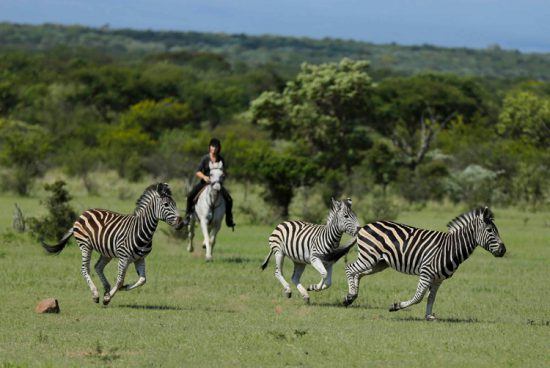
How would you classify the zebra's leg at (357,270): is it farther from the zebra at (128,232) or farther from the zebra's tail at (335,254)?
the zebra at (128,232)

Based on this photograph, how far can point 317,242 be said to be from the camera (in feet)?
47.4

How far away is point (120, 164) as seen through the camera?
147 feet

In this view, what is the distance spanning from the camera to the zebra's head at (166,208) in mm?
13961

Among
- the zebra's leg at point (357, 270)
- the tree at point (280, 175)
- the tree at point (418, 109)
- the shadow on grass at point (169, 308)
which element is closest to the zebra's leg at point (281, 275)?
the shadow on grass at point (169, 308)

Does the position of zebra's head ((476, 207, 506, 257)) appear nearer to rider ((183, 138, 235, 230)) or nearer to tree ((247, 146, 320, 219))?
rider ((183, 138, 235, 230))

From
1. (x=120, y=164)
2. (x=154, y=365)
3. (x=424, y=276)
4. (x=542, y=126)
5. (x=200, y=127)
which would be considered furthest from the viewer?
(x=200, y=127)

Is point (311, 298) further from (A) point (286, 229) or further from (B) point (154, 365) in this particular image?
(B) point (154, 365)

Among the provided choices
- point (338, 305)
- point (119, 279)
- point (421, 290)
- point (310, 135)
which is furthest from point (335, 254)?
point (310, 135)

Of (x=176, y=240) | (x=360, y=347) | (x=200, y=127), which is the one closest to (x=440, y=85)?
(x=200, y=127)

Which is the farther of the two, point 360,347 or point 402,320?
point 402,320

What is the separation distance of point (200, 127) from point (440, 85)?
14.5 metres

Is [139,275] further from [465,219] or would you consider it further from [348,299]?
[465,219]

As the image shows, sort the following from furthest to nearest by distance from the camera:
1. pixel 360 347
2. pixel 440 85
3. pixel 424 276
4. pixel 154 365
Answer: pixel 440 85
pixel 424 276
pixel 360 347
pixel 154 365

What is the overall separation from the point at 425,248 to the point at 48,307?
463 centimetres
